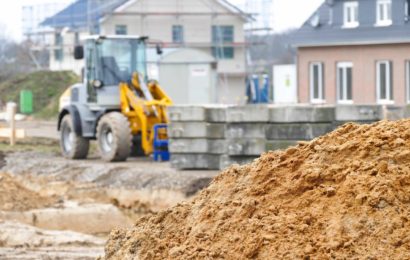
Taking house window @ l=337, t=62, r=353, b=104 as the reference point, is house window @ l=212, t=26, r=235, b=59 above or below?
above

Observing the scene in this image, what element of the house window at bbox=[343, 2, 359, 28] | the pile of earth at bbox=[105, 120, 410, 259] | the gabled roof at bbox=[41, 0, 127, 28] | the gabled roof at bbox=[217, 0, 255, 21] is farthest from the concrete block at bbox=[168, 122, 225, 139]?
the gabled roof at bbox=[217, 0, 255, 21]

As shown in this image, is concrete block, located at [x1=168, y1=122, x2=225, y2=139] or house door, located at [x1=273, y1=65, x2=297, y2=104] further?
house door, located at [x1=273, y1=65, x2=297, y2=104]

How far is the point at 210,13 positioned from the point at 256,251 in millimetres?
55488

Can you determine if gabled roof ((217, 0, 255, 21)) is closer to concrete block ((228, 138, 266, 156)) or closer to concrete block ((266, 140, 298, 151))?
concrete block ((228, 138, 266, 156))

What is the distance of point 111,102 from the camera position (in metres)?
A: 24.1

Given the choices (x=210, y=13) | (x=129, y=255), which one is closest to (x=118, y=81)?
(x=129, y=255)

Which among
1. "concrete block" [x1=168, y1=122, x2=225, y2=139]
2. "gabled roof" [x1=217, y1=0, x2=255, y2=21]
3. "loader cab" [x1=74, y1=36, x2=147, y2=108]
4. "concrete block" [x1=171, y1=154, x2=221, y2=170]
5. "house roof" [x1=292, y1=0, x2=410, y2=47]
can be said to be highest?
"gabled roof" [x1=217, y1=0, x2=255, y2=21]

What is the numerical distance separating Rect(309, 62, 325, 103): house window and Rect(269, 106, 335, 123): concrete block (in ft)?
69.5

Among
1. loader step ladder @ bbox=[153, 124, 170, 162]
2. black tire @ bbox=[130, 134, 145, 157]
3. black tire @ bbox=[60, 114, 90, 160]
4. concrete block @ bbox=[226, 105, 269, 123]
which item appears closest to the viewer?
concrete block @ bbox=[226, 105, 269, 123]

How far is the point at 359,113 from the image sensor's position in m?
17.9

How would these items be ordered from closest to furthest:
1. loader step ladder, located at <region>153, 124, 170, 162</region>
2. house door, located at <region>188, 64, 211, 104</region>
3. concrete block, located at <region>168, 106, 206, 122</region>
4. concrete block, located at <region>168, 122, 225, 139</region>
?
concrete block, located at <region>168, 122, 225, 139</region>
concrete block, located at <region>168, 106, 206, 122</region>
loader step ladder, located at <region>153, 124, 170, 162</region>
house door, located at <region>188, 64, 211, 104</region>

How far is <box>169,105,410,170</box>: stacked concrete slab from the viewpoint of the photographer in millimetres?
18031

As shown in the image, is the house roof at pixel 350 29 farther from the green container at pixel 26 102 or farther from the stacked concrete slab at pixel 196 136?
the green container at pixel 26 102

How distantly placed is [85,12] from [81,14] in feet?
0.83
